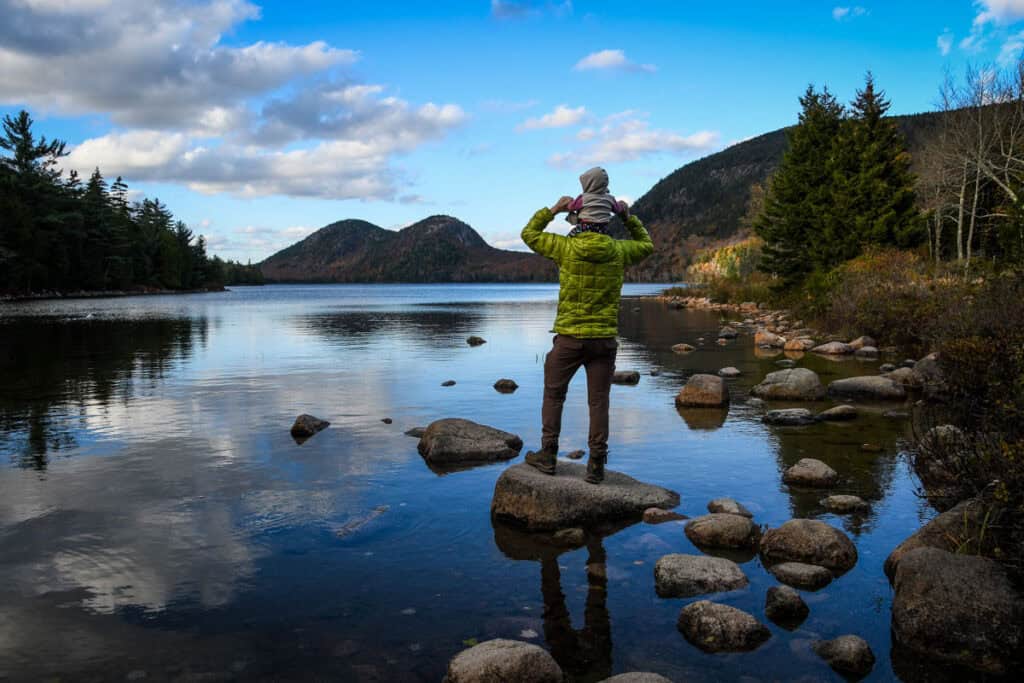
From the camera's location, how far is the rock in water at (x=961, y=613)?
16.2 ft

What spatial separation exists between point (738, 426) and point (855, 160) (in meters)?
33.1

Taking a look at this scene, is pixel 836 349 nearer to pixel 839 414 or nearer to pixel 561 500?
pixel 839 414

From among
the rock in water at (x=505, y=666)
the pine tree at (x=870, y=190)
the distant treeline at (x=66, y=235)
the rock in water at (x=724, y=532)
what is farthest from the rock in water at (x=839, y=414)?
the distant treeline at (x=66, y=235)

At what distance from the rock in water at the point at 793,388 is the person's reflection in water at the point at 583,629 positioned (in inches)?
414

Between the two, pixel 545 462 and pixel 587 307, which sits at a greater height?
pixel 587 307

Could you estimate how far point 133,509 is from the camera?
8.27 metres

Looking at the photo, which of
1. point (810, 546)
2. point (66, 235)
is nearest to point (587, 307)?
point (810, 546)

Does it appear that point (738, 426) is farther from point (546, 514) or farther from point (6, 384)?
point (6, 384)

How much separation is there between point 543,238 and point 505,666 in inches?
183

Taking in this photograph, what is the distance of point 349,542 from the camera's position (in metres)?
7.23

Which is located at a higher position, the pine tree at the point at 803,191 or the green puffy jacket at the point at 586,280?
the pine tree at the point at 803,191

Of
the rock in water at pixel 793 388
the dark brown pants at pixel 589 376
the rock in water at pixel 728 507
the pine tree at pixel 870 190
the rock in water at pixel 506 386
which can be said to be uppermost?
the pine tree at pixel 870 190

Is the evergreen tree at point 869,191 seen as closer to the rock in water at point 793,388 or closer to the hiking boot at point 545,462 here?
the rock in water at point 793,388

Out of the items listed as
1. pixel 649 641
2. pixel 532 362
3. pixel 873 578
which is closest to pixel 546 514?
pixel 649 641
